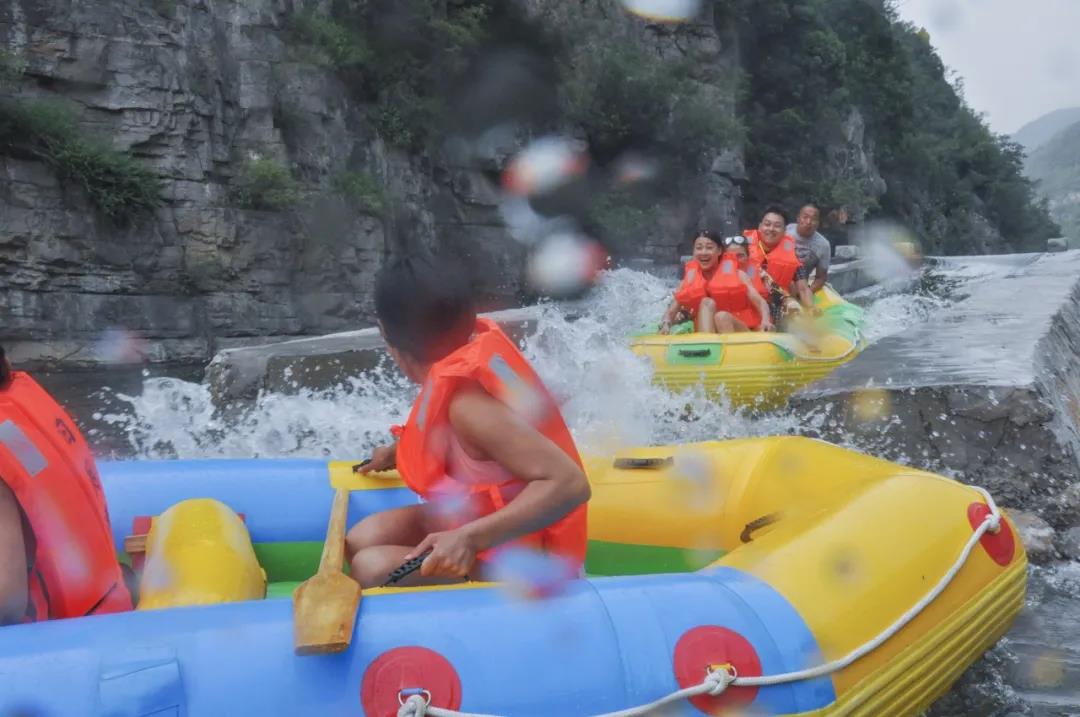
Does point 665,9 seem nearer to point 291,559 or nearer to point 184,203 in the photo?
point 184,203

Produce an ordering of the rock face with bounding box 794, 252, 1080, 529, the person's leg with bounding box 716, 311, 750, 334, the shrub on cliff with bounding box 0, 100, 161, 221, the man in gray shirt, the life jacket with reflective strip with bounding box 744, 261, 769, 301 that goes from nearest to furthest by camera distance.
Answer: the rock face with bounding box 794, 252, 1080, 529 < the person's leg with bounding box 716, 311, 750, 334 < the life jacket with reflective strip with bounding box 744, 261, 769, 301 < the man in gray shirt < the shrub on cliff with bounding box 0, 100, 161, 221

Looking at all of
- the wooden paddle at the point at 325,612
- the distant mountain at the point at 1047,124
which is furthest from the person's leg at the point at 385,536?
the distant mountain at the point at 1047,124

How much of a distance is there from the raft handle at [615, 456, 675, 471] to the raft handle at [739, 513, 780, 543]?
286 millimetres

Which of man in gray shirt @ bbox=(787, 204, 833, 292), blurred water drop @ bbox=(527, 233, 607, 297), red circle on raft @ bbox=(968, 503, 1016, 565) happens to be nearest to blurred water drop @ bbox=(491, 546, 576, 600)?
red circle on raft @ bbox=(968, 503, 1016, 565)

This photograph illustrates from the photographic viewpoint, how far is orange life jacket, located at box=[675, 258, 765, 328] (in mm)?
5711

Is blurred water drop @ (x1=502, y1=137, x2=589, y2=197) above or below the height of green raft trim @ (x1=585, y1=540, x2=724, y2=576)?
above

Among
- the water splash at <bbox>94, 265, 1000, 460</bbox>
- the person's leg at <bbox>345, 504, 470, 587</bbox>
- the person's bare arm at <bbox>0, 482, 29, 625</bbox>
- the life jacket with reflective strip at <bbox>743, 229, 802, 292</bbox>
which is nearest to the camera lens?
the person's bare arm at <bbox>0, 482, 29, 625</bbox>

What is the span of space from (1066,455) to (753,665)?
212 centimetres

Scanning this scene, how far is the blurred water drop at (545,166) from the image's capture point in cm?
1733

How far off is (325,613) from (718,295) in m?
4.62

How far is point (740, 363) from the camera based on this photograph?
16.1 ft

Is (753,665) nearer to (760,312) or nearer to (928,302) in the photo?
(760,312)

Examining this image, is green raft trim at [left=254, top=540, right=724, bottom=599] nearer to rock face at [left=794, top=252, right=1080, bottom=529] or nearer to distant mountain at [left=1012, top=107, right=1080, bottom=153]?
rock face at [left=794, top=252, right=1080, bottom=529]

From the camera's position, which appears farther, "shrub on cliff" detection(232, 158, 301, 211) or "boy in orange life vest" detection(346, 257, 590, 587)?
"shrub on cliff" detection(232, 158, 301, 211)
